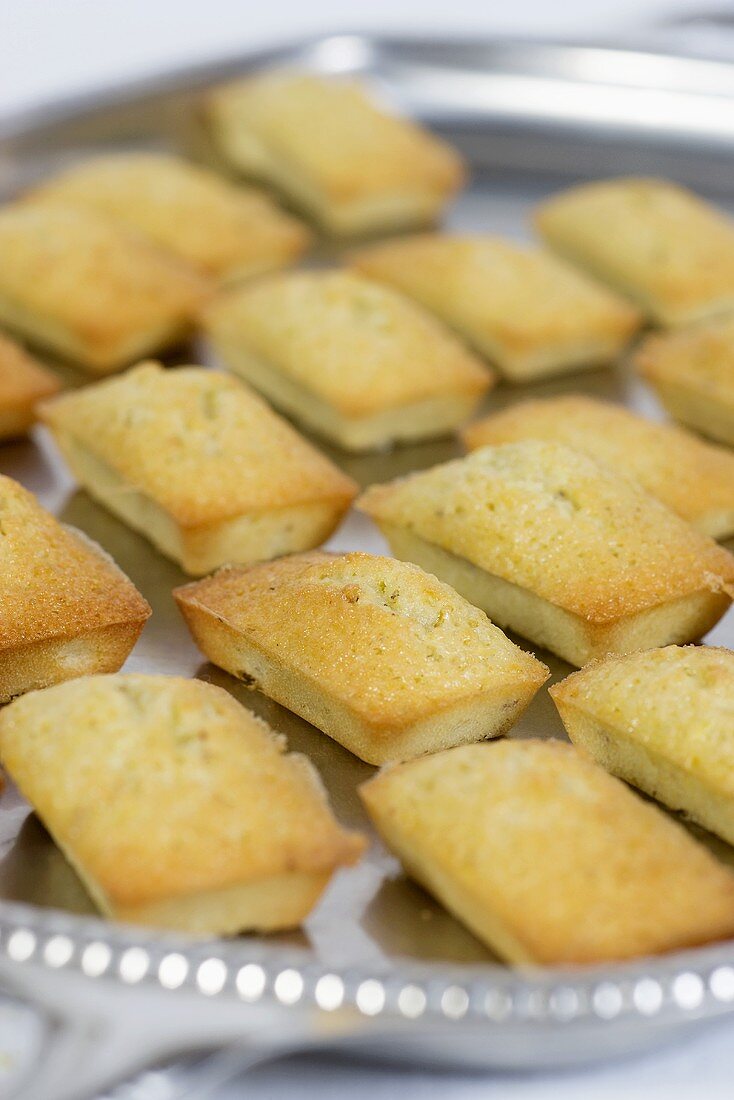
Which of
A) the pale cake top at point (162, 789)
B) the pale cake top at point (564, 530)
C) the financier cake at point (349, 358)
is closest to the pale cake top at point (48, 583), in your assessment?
the pale cake top at point (162, 789)

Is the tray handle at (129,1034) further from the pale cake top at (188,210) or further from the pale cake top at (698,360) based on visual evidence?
the pale cake top at (188,210)

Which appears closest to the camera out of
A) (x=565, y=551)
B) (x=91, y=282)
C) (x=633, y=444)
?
(x=565, y=551)

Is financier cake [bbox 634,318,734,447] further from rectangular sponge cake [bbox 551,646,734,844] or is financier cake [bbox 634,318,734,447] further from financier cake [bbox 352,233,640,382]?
rectangular sponge cake [bbox 551,646,734,844]

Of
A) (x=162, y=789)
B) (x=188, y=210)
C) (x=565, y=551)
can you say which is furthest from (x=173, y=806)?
(x=188, y=210)

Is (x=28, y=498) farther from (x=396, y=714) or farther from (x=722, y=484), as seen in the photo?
(x=722, y=484)

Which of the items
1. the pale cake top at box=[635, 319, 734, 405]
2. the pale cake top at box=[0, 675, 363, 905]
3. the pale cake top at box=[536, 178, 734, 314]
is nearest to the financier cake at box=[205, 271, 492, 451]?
the pale cake top at box=[635, 319, 734, 405]

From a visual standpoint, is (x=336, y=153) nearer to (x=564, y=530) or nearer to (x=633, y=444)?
(x=633, y=444)
